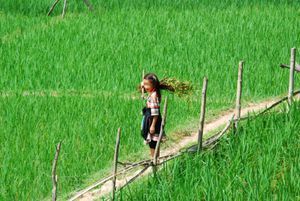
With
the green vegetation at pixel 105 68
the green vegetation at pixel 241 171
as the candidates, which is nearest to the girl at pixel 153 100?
the green vegetation at pixel 241 171

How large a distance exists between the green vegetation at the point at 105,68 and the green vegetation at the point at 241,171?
1328mm

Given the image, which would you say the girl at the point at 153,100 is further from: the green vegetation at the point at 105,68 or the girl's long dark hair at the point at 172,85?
the green vegetation at the point at 105,68

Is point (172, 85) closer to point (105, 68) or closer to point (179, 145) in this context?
point (179, 145)

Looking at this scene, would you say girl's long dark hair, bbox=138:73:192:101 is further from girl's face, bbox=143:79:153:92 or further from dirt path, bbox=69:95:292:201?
dirt path, bbox=69:95:292:201

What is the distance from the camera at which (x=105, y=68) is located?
12133mm

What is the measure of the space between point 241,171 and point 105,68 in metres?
5.85

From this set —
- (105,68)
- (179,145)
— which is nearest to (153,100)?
(179,145)

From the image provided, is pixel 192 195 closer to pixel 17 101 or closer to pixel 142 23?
pixel 17 101

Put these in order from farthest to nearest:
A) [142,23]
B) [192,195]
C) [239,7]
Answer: [239,7], [142,23], [192,195]

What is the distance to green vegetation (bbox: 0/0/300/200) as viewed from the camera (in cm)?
825

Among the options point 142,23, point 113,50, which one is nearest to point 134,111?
point 113,50

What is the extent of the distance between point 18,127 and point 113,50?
177 inches

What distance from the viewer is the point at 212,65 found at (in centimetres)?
1223

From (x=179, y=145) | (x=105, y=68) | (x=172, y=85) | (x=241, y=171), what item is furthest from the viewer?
(x=105, y=68)
